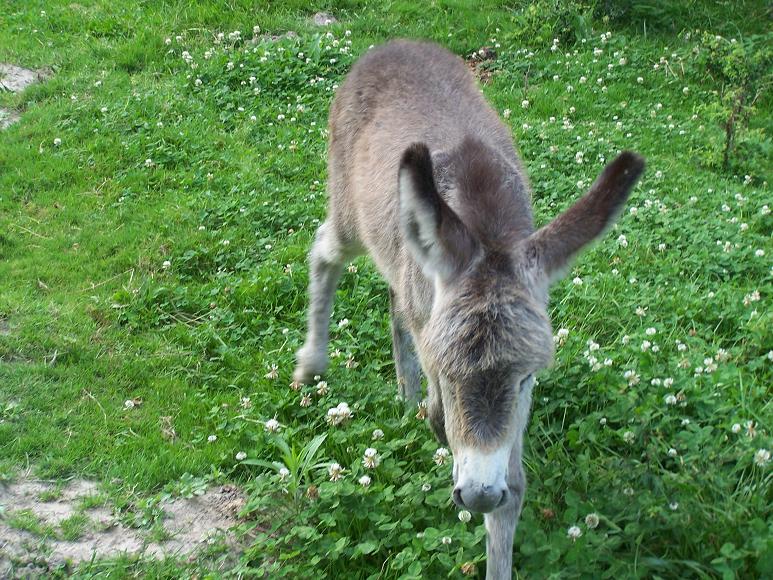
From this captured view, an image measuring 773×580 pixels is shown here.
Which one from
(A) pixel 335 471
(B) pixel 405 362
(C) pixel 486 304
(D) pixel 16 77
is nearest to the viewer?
(C) pixel 486 304

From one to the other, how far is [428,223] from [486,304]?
41cm

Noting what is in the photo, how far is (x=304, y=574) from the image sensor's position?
389 centimetres

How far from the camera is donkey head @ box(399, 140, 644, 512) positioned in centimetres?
321

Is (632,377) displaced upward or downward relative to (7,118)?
upward

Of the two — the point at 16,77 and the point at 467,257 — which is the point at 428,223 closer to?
the point at 467,257

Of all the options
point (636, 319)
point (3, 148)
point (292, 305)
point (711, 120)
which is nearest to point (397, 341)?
point (292, 305)

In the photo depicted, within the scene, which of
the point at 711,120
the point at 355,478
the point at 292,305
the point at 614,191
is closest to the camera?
the point at 614,191

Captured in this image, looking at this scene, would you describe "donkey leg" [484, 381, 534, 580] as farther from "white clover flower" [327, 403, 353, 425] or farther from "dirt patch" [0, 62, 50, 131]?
"dirt patch" [0, 62, 50, 131]

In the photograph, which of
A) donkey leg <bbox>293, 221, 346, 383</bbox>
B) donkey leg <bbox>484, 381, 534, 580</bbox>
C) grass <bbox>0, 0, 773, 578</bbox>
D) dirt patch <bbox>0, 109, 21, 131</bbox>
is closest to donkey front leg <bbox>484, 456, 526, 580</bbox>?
donkey leg <bbox>484, 381, 534, 580</bbox>

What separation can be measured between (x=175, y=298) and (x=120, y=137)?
2633 mm

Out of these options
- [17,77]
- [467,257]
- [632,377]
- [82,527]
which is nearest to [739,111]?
[632,377]

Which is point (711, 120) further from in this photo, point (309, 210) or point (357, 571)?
point (357, 571)

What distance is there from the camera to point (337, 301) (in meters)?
6.09

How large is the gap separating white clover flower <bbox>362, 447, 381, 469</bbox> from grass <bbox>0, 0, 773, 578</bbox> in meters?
0.09
